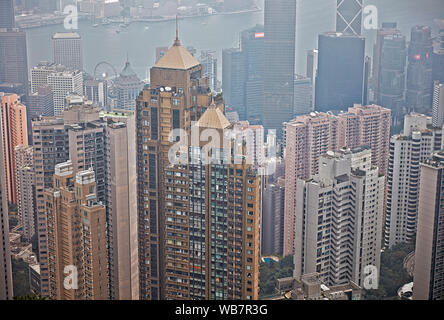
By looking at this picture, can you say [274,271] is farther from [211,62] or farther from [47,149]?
[211,62]

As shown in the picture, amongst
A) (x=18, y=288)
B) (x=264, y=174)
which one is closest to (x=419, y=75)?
(x=264, y=174)

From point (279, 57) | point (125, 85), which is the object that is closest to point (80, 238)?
point (125, 85)

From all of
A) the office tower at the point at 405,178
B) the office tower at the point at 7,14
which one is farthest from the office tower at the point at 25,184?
the office tower at the point at 405,178

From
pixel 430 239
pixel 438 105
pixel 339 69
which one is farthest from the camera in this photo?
pixel 339 69

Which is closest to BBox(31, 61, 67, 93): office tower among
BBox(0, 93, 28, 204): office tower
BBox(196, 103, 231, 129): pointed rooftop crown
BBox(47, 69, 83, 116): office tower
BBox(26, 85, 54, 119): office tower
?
BBox(47, 69, 83, 116): office tower

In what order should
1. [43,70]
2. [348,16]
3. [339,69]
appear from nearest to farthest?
[43,70]
[348,16]
[339,69]

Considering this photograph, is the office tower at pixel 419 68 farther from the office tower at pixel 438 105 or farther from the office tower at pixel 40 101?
the office tower at pixel 40 101

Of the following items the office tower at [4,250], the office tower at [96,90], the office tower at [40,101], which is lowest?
the office tower at [4,250]
